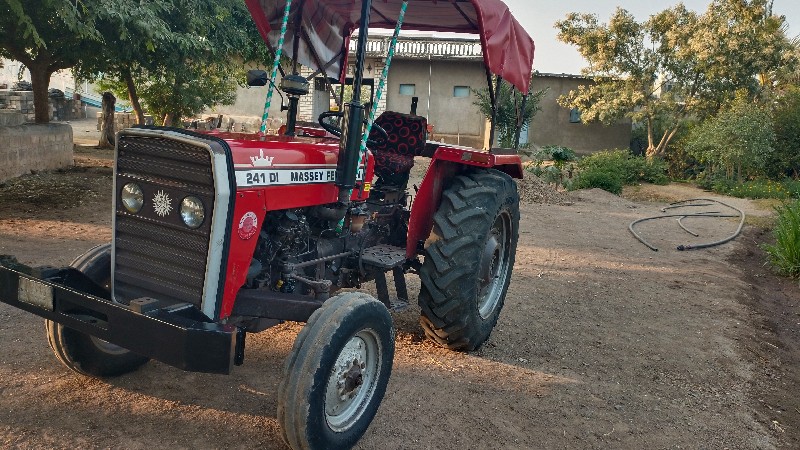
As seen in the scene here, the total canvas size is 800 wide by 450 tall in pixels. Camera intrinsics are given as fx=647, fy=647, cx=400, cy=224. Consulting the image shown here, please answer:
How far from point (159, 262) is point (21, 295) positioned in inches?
25.6

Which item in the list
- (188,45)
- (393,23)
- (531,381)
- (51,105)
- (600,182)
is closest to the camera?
(531,381)

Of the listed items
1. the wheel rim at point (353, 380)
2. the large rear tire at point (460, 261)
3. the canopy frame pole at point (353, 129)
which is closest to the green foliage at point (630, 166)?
the large rear tire at point (460, 261)

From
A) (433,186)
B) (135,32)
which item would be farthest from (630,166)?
(433,186)

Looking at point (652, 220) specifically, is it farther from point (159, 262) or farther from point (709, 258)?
point (159, 262)

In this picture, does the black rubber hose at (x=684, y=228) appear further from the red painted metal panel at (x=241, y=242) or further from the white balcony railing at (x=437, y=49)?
the white balcony railing at (x=437, y=49)

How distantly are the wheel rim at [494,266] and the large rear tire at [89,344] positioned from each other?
2625mm

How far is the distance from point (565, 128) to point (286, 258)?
2491cm

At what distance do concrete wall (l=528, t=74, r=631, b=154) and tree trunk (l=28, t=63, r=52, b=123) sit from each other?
1864cm

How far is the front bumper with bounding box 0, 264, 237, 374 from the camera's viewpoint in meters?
2.75

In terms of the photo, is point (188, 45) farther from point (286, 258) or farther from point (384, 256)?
point (286, 258)

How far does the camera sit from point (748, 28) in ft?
67.6

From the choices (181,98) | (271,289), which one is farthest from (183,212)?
(181,98)

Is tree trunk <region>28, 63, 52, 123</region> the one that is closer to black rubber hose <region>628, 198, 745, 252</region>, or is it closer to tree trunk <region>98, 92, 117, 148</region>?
tree trunk <region>98, 92, 117, 148</region>

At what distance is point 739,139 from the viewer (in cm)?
1895
